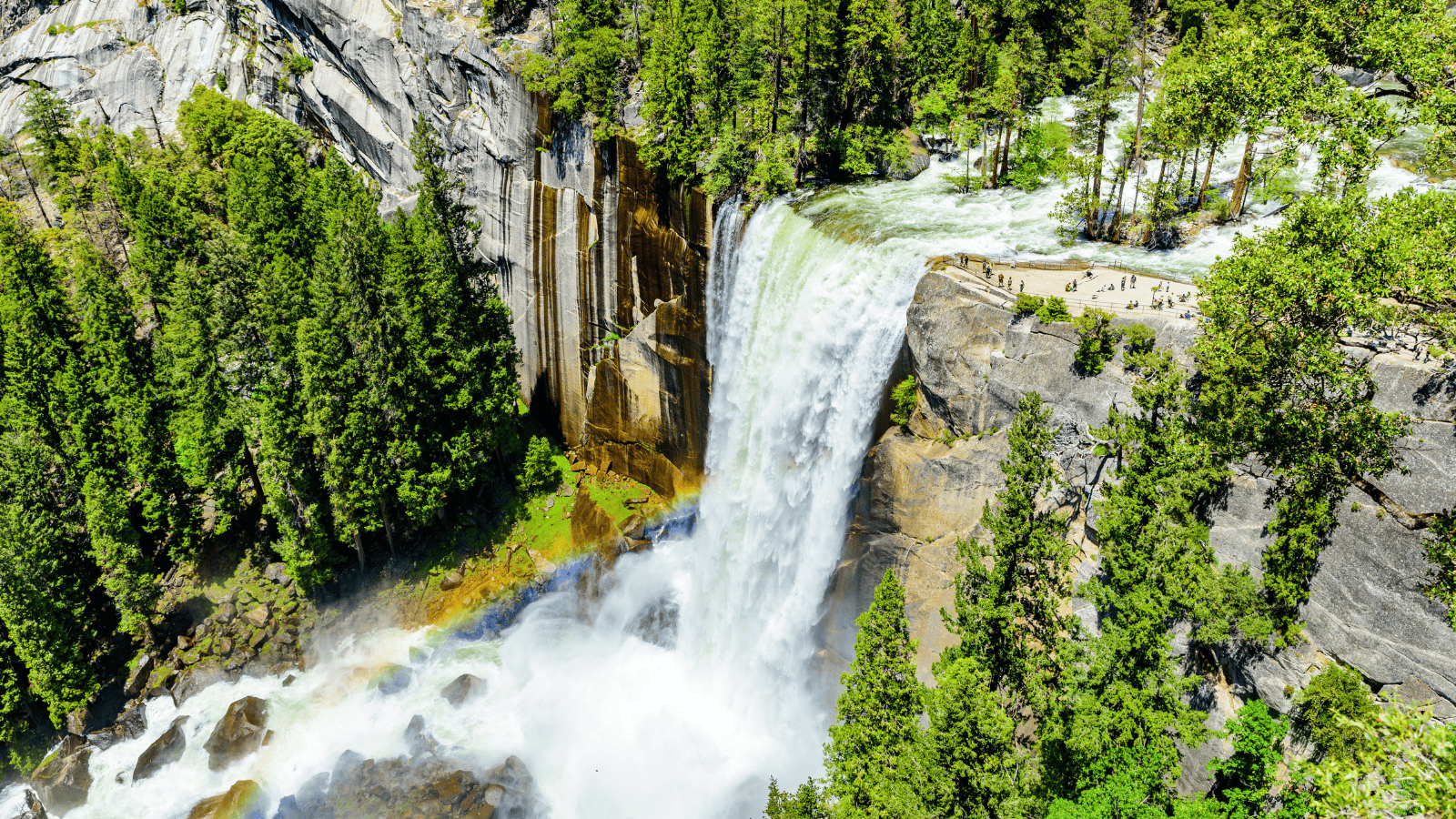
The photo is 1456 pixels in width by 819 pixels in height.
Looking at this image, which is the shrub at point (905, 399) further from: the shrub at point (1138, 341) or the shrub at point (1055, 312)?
the shrub at point (1138, 341)

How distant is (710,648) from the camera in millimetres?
40656

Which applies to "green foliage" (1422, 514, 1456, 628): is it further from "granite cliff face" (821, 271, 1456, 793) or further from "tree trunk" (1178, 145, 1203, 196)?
"tree trunk" (1178, 145, 1203, 196)

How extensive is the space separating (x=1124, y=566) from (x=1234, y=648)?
430cm

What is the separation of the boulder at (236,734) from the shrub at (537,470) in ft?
62.2

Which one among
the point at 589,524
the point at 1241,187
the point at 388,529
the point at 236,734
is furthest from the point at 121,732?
the point at 1241,187

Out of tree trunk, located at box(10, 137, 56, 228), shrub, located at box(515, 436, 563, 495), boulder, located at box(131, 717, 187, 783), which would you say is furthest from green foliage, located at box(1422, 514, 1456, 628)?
tree trunk, located at box(10, 137, 56, 228)

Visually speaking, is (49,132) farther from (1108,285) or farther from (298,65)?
(1108,285)

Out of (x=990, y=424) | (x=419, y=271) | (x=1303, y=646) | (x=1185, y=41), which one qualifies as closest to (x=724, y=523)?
(x=990, y=424)

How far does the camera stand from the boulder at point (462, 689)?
4025cm

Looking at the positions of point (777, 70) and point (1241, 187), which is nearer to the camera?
point (1241, 187)

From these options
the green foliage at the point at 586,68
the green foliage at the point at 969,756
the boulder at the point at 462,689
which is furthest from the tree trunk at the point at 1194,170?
the boulder at the point at 462,689

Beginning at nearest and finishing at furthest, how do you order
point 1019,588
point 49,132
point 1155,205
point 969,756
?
point 969,756
point 1019,588
point 1155,205
point 49,132

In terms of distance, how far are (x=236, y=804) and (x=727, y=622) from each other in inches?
997

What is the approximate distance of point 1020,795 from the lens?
65.5ft
